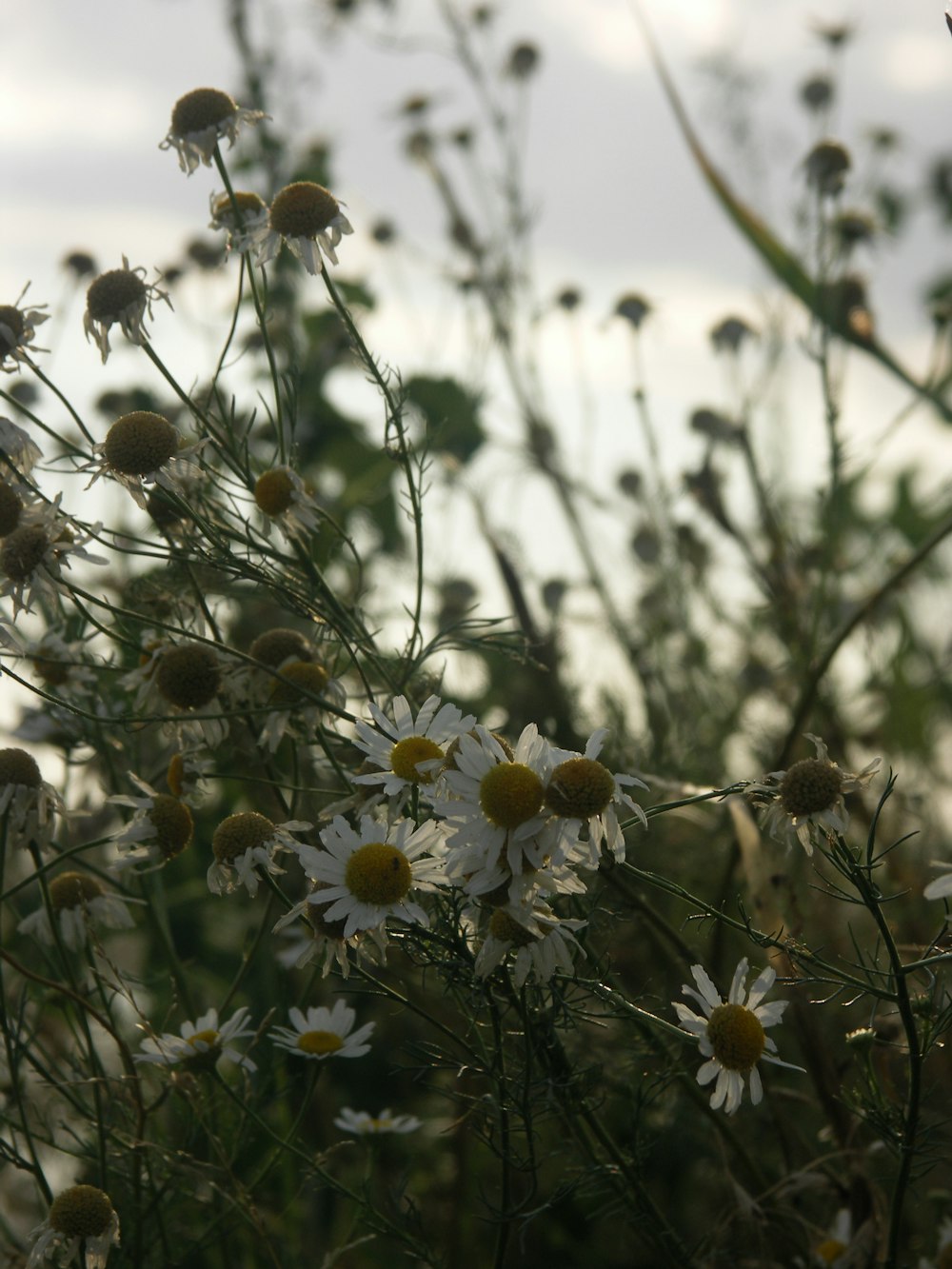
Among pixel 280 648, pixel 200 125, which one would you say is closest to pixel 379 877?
pixel 280 648

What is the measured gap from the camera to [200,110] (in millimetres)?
1185

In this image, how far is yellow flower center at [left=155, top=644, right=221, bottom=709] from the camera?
106cm

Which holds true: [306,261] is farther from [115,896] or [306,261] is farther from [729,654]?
[729,654]

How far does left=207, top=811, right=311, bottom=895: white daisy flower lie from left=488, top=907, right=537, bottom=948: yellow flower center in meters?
0.19

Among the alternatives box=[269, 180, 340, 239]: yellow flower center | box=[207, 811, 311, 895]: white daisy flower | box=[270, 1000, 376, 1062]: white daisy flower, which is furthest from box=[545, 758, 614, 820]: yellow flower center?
box=[269, 180, 340, 239]: yellow flower center

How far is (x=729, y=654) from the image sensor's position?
2.68m

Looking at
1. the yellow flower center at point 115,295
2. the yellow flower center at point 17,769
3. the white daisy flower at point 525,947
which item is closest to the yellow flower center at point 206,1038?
the yellow flower center at point 17,769

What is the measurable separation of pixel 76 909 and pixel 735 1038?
0.61m

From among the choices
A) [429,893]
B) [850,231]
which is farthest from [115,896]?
[850,231]

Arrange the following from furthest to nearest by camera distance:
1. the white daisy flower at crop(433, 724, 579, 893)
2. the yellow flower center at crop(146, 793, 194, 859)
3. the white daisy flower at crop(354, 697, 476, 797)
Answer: the yellow flower center at crop(146, 793, 194, 859) → the white daisy flower at crop(354, 697, 476, 797) → the white daisy flower at crop(433, 724, 579, 893)

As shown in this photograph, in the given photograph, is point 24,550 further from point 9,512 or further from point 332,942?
point 332,942

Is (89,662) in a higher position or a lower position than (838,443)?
lower

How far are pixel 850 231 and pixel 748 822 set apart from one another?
3.93 feet

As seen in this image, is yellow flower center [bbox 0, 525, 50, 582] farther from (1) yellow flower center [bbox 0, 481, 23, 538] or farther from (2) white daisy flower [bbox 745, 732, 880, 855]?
(2) white daisy flower [bbox 745, 732, 880, 855]
